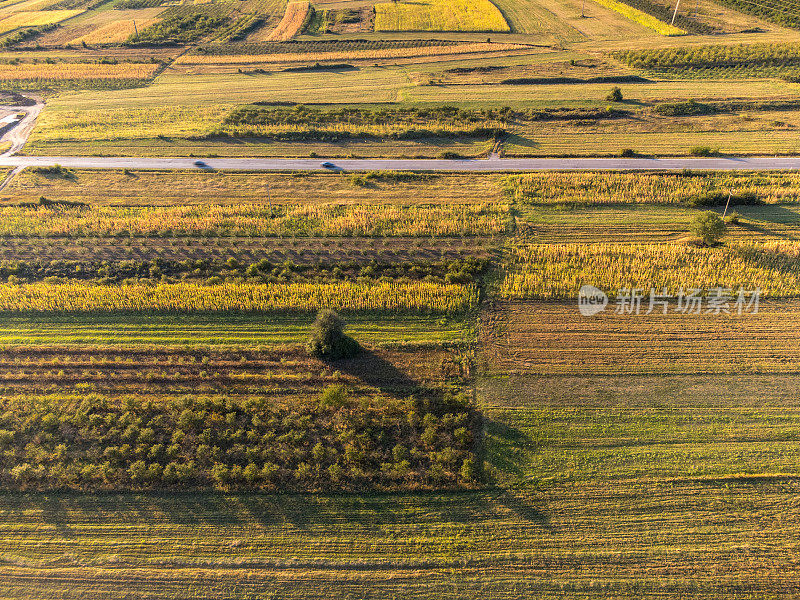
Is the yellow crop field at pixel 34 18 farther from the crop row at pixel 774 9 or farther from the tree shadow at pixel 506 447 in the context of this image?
the crop row at pixel 774 9

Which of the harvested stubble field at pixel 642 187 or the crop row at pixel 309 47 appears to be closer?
the harvested stubble field at pixel 642 187

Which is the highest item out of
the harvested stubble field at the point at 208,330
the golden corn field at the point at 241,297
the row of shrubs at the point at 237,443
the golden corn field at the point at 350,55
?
the golden corn field at the point at 350,55

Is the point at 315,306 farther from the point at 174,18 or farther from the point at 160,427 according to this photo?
the point at 174,18

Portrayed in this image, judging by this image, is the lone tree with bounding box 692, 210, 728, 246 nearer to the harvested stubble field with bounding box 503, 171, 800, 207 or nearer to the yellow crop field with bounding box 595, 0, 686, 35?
the harvested stubble field with bounding box 503, 171, 800, 207

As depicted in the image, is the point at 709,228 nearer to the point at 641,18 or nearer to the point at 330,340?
the point at 330,340

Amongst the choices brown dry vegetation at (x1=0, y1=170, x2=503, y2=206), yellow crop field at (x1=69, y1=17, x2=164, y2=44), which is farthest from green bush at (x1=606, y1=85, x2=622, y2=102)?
yellow crop field at (x1=69, y1=17, x2=164, y2=44)

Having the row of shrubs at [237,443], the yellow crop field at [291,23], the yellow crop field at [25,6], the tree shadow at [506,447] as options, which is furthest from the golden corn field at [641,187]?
the yellow crop field at [25,6]
